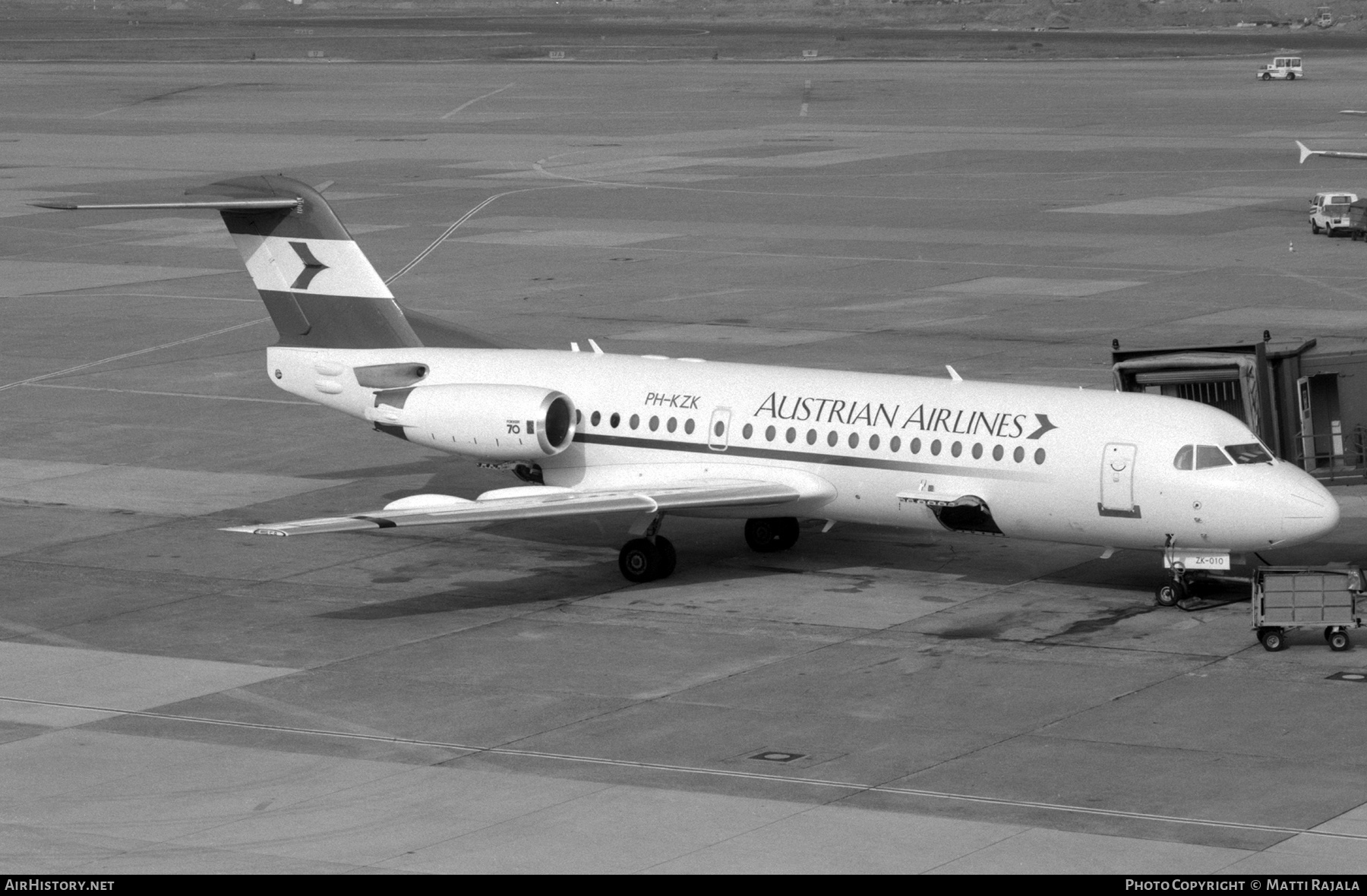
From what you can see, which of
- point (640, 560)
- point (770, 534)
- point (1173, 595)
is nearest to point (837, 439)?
point (770, 534)

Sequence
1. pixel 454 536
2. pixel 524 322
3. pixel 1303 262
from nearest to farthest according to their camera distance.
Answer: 1. pixel 454 536
2. pixel 524 322
3. pixel 1303 262

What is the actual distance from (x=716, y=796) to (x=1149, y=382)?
13.0m

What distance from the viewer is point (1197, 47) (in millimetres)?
168625

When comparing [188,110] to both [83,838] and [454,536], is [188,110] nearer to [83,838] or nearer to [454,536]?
[454,536]

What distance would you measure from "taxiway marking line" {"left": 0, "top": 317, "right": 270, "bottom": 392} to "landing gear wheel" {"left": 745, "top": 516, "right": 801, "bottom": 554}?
21.5m

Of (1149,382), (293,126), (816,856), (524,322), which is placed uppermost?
(293,126)

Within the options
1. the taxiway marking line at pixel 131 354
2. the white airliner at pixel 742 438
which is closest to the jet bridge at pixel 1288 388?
the white airliner at pixel 742 438

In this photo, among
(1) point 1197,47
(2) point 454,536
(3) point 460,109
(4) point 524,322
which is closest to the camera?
(2) point 454,536

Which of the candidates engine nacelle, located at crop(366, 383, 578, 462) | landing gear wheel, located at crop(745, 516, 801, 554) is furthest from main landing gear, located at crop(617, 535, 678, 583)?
engine nacelle, located at crop(366, 383, 578, 462)

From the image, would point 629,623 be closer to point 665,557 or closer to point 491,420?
point 665,557

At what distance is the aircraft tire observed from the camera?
1196 inches

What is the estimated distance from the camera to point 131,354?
1969 inches

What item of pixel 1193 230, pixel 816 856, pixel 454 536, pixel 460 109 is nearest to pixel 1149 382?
pixel 454 536

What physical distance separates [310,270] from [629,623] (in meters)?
9.99
